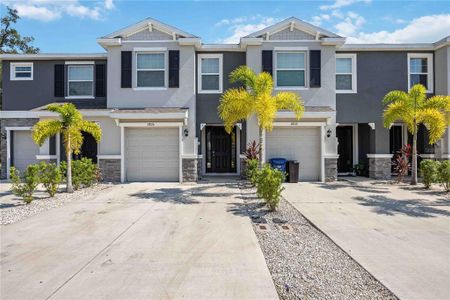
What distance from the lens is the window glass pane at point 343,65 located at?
15039 millimetres

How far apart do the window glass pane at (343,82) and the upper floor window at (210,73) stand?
5.65 m

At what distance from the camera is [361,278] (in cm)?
438

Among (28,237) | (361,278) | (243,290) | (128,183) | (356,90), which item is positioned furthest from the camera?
(356,90)

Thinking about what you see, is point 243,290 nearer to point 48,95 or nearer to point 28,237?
point 28,237

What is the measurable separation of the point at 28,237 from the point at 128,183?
24.0 ft

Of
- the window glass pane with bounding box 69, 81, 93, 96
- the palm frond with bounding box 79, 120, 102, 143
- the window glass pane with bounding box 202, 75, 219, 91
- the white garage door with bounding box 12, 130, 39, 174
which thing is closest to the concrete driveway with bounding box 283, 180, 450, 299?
the window glass pane with bounding box 202, 75, 219, 91

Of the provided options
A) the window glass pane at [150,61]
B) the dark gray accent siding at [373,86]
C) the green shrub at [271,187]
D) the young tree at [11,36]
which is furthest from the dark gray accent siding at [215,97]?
the young tree at [11,36]

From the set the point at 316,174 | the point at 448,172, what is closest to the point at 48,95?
the point at 316,174

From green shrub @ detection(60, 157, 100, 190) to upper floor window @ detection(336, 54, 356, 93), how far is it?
37.8 ft

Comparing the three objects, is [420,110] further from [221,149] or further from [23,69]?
[23,69]

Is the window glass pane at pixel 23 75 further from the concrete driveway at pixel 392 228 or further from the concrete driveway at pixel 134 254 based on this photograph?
the concrete driveway at pixel 392 228

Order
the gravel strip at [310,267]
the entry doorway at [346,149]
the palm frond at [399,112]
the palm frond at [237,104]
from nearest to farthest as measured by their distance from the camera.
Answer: the gravel strip at [310,267]
the palm frond at [237,104]
the palm frond at [399,112]
the entry doorway at [346,149]

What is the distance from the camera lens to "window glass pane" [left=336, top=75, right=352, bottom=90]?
15.1m

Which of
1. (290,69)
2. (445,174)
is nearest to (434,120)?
(445,174)
